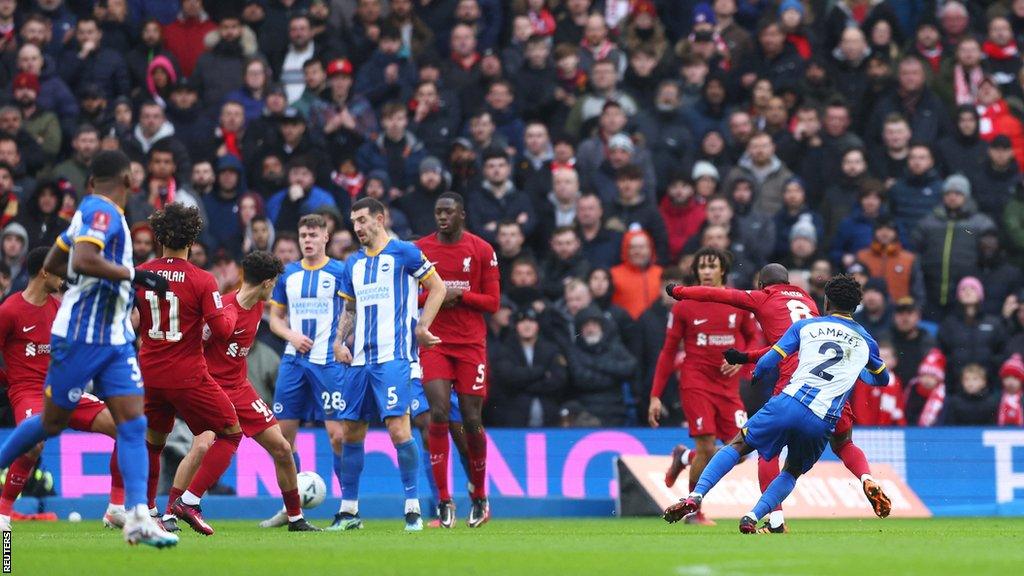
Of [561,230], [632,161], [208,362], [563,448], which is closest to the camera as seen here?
[208,362]

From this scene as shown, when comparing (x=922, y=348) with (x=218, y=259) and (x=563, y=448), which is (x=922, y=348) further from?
(x=218, y=259)

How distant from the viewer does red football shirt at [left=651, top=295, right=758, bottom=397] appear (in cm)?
1584

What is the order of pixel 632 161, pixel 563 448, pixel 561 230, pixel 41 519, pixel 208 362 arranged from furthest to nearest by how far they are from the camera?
pixel 632 161, pixel 561 230, pixel 563 448, pixel 41 519, pixel 208 362

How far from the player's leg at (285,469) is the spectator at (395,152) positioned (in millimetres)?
7885

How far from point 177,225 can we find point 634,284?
8852mm

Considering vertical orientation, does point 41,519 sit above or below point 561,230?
below

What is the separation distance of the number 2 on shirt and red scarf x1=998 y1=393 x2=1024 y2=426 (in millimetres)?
10554

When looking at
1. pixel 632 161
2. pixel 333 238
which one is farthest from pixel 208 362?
pixel 632 161

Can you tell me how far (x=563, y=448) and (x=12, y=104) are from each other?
8727mm

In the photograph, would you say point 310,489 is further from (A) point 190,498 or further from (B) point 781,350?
(B) point 781,350

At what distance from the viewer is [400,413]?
13484 mm

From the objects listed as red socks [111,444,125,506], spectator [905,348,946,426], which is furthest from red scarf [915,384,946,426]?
red socks [111,444,125,506]

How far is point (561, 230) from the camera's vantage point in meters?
19.8

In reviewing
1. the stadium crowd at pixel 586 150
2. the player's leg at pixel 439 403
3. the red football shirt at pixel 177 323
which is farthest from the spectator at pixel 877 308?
the red football shirt at pixel 177 323
